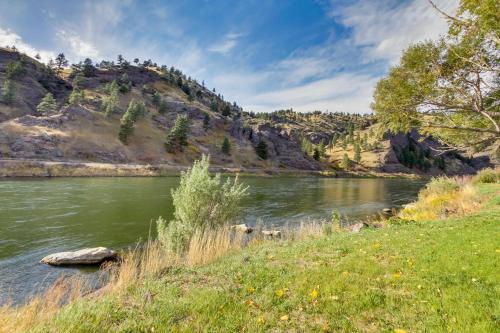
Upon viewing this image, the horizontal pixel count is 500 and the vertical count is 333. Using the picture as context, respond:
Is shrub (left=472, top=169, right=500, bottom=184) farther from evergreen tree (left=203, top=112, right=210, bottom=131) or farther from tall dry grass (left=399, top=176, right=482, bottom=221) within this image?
evergreen tree (left=203, top=112, right=210, bottom=131)

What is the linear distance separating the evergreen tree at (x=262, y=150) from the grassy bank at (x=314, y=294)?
94.6 meters

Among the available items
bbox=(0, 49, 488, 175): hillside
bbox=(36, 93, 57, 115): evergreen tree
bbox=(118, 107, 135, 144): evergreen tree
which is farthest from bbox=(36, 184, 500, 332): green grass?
bbox=(36, 93, 57, 115): evergreen tree

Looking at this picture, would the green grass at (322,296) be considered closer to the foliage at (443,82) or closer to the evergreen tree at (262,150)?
the foliage at (443,82)

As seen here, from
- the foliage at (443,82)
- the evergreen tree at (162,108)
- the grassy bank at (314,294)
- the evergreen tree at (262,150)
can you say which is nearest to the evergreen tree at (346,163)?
the evergreen tree at (262,150)

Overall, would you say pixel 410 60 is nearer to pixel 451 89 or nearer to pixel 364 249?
pixel 451 89

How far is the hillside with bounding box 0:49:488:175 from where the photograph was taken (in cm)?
6550

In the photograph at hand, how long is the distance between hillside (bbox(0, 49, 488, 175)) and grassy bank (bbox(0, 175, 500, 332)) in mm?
61819

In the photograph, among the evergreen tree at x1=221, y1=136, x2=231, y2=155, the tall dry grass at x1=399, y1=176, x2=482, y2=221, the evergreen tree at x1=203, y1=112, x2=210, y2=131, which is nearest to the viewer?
the tall dry grass at x1=399, y1=176, x2=482, y2=221

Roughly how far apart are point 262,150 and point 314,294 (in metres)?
99.2

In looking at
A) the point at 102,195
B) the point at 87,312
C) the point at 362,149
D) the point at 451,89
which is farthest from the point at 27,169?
the point at 362,149

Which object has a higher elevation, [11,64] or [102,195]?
[11,64]

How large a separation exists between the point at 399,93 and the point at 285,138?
363 feet

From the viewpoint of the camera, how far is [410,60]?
11180 millimetres

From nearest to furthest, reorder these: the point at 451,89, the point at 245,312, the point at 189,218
→ 1. the point at 245,312
2. the point at 451,89
3. the point at 189,218
